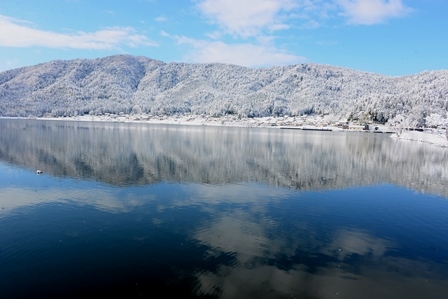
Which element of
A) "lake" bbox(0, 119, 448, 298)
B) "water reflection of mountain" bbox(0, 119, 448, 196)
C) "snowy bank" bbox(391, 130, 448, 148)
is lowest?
"lake" bbox(0, 119, 448, 298)

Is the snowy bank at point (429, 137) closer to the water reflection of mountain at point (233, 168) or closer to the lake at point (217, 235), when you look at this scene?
the water reflection of mountain at point (233, 168)

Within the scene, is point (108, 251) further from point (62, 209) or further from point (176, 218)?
point (62, 209)

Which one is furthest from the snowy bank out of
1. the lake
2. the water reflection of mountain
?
the lake

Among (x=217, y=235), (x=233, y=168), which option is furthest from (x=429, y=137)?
(x=217, y=235)

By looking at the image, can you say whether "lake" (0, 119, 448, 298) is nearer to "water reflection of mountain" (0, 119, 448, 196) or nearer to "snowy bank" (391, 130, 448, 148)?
"water reflection of mountain" (0, 119, 448, 196)

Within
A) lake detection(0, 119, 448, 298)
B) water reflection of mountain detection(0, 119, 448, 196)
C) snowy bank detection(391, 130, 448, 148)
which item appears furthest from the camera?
snowy bank detection(391, 130, 448, 148)

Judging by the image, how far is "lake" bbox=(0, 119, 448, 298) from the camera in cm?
1127

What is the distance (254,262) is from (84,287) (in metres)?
6.68

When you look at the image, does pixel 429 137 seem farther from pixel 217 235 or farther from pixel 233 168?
pixel 217 235

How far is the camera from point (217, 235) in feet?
52.1

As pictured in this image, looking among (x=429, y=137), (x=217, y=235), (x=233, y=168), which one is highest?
(x=429, y=137)

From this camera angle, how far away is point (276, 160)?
142 feet

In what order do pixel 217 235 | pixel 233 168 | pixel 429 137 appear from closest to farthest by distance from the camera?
pixel 217 235, pixel 233 168, pixel 429 137

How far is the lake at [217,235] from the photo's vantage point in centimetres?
1127
